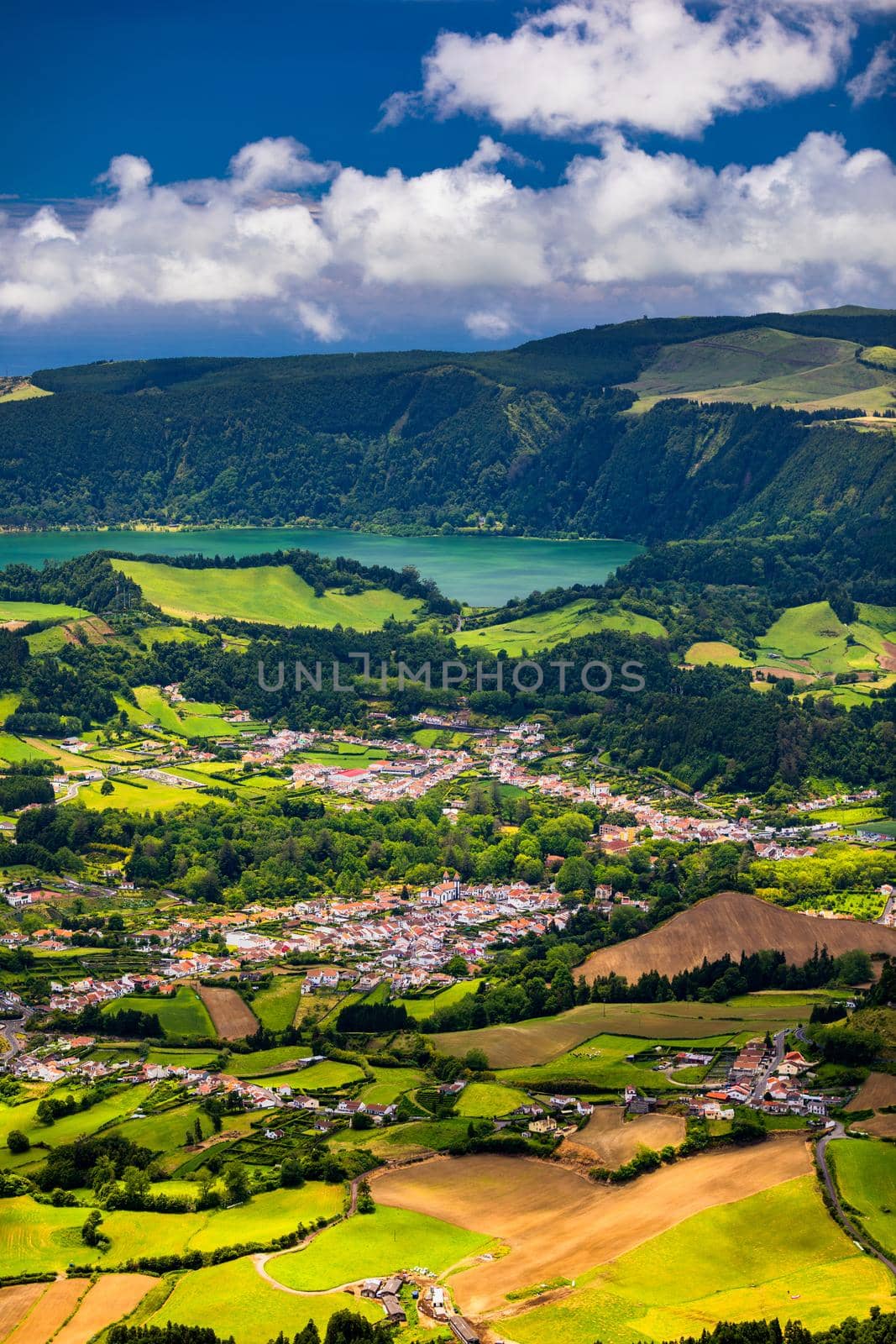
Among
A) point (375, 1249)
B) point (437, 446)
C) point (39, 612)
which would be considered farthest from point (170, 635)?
point (437, 446)

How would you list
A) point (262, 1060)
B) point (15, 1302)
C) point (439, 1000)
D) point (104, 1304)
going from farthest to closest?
point (439, 1000) → point (262, 1060) → point (104, 1304) → point (15, 1302)

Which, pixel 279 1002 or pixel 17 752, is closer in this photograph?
pixel 279 1002

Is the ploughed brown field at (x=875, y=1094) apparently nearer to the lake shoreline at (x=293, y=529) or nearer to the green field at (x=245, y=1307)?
the green field at (x=245, y=1307)

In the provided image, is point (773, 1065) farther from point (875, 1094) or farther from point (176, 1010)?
point (176, 1010)

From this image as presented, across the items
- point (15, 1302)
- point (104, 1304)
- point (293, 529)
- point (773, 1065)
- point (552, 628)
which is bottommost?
point (104, 1304)

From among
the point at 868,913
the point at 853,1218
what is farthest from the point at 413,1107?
the point at 868,913

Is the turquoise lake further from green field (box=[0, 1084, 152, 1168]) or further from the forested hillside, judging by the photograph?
green field (box=[0, 1084, 152, 1168])

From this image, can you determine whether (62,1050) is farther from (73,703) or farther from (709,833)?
(73,703)

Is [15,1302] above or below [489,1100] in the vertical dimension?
below

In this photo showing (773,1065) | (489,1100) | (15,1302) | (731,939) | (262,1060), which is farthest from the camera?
(731,939)
